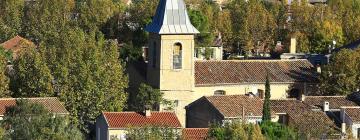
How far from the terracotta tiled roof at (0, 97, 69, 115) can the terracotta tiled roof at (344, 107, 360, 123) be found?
12.3 m

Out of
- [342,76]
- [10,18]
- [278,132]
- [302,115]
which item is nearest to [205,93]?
[342,76]

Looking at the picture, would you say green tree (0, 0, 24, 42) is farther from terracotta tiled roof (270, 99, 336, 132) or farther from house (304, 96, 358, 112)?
terracotta tiled roof (270, 99, 336, 132)

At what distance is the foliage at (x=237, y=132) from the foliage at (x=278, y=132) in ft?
7.63

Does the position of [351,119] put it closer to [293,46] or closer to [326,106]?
[326,106]

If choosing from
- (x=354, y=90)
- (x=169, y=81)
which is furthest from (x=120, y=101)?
(x=354, y=90)

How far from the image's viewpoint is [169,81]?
207 feet

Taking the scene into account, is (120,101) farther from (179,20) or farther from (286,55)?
(286,55)

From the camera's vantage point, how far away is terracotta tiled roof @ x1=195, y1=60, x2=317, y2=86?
65188 millimetres

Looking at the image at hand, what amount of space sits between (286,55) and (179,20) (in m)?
16.9

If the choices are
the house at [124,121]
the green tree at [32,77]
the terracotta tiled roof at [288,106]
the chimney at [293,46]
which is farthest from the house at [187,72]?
the chimney at [293,46]

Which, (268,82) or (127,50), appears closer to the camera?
Result: (268,82)

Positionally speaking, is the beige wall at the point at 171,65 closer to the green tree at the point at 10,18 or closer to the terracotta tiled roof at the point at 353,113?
the terracotta tiled roof at the point at 353,113

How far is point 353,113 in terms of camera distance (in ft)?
187

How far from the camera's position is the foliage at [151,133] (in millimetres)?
48031
